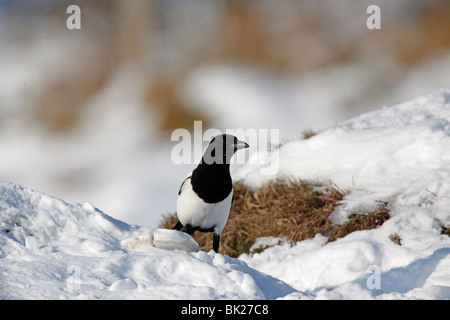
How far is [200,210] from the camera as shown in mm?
4766

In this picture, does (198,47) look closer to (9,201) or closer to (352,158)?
(352,158)

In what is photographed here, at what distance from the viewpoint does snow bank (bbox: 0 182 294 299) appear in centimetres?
281

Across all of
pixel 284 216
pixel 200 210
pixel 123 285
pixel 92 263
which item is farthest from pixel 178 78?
pixel 123 285

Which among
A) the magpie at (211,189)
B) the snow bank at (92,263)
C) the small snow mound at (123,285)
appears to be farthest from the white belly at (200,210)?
the small snow mound at (123,285)

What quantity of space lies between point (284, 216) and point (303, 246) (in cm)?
42

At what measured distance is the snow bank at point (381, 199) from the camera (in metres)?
3.73

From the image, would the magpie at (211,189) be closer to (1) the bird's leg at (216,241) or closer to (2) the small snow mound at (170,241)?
(1) the bird's leg at (216,241)

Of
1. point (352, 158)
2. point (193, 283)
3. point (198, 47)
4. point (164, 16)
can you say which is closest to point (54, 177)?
point (198, 47)

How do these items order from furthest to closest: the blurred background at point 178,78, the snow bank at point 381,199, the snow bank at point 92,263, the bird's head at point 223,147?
the blurred background at point 178,78 → the bird's head at point 223,147 → the snow bank at point 381,199 → the snow bank at point 92,263

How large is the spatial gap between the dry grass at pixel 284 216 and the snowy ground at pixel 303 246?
10 centimetres

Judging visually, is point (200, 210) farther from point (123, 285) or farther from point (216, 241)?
point (123, 285)
